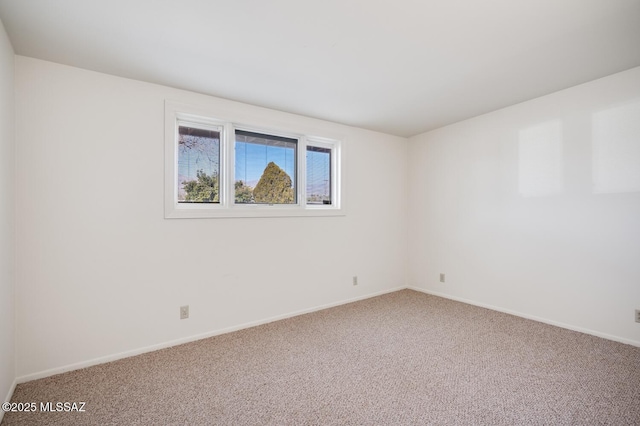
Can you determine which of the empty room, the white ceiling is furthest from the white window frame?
the white ceiling

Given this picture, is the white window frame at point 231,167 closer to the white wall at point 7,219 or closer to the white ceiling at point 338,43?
the white ceiling at point 338,43

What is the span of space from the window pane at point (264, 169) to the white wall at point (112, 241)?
256 mm

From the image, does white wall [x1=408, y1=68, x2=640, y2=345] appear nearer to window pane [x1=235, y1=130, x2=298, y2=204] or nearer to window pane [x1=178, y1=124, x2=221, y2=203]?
window pane [x1=235, y1=130, x2=298, y2=204]

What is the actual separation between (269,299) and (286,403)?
1433mm

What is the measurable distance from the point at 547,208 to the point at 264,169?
120 inches

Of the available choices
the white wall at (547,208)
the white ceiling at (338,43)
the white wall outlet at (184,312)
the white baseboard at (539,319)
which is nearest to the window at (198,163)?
the white ceiling at (338,43)

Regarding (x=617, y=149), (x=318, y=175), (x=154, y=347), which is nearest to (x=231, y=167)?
(x=318, y=175)

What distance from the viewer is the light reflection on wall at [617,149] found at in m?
2.50

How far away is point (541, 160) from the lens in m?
3.08

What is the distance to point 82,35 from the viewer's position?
1.88 m

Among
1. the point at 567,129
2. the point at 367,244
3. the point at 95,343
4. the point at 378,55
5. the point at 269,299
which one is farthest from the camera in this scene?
the point at 367,244

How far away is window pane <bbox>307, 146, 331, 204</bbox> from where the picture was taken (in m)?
3.71

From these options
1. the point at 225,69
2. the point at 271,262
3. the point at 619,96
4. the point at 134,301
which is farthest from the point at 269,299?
the point at 619,96

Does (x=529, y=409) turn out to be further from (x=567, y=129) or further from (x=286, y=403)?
(x=567, y=129)
